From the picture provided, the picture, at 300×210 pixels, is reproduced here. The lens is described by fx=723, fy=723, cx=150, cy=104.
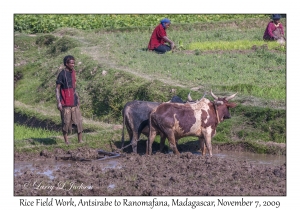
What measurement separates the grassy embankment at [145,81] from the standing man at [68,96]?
447 millimetres

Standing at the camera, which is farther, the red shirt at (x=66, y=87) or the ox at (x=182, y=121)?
the red shirt at (x=66, y=87)

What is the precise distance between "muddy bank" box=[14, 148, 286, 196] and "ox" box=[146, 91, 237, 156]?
0.38 meters

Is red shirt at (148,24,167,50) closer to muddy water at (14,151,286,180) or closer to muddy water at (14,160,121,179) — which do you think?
muddy water at (14,151,286,180)

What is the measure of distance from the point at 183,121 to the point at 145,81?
3938mm

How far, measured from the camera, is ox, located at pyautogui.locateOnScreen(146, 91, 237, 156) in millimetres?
12625

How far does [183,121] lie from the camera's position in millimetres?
12633

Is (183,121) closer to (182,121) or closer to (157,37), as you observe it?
(182,121)

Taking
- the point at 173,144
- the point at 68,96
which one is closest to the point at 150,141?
the point at 173,144

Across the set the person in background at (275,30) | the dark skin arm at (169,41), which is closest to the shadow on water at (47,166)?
the dark skin arm at (169,41)

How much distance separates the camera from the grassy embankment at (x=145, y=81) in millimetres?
13867

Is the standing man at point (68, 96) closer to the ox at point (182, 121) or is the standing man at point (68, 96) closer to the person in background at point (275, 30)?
the ox at point (182, 121)

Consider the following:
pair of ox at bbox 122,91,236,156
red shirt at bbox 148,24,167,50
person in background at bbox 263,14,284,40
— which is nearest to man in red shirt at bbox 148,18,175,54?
red shirt at bbox 148,24,167,50

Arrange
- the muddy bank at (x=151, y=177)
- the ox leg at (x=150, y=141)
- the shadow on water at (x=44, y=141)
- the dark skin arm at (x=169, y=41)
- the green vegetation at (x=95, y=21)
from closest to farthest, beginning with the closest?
the muddy bank at (x=151, y=177) < the ox leg at (x=150, y=141) < the shadow on water at (x=44, y=141) < the dark skin arm at (x=169, y=41) < the green vegetation at (x=95, y=21)

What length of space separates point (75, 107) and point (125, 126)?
1.44 meters
